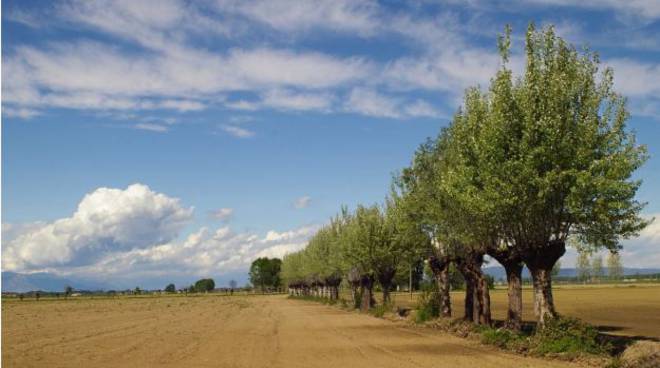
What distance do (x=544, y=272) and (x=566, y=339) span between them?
154 inches

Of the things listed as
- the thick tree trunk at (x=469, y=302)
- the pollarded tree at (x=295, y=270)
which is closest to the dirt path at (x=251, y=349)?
the thick tree trunk at (x=469, y=302)

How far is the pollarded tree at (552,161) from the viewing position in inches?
1124

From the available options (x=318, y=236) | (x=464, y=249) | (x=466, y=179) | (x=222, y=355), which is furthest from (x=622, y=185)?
(x=318, y=236)

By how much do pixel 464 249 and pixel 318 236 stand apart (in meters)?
77.5

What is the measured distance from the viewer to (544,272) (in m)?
31.3

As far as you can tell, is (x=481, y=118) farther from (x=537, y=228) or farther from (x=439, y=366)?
(x=439, y=366)

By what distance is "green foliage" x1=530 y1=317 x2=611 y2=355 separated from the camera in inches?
1092

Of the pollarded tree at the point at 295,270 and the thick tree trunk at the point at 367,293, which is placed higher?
the pollarded tree at the point at 295,270

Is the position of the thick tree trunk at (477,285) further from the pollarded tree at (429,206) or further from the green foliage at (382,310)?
the green foliage at (382,310)

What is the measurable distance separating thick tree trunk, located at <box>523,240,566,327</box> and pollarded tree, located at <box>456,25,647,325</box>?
0.05 metres

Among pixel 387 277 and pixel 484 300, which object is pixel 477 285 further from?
pixel 387 277

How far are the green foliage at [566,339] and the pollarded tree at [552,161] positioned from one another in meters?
1.27

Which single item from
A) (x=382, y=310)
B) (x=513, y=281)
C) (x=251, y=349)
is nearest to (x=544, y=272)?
(x=513, y=281)

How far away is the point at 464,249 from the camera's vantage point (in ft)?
140
